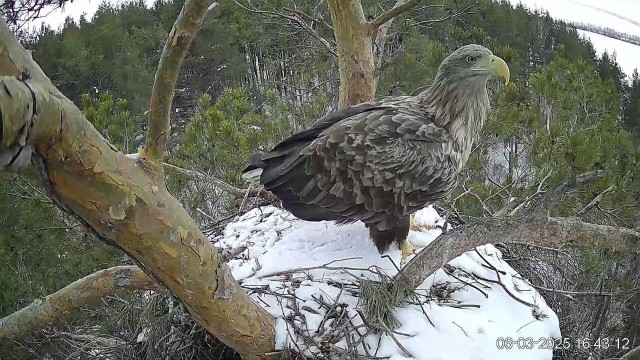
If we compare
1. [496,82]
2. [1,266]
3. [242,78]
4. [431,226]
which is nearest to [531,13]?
[242,78]

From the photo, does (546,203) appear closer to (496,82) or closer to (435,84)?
(435,84)

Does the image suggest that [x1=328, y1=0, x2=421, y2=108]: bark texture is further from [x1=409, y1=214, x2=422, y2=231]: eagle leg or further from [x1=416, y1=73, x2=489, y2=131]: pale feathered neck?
[x1=409, y1=214, x2=422, y2=231]: eagle leg

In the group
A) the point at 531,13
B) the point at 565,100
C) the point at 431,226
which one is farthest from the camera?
the point at 531,13

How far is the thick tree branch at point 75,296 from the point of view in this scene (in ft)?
10.3

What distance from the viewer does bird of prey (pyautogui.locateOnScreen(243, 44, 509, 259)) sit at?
3422 mm

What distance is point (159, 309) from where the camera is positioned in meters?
3.43

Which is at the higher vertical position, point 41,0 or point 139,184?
point 41,0

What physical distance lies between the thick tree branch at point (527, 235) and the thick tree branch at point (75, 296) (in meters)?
1.48

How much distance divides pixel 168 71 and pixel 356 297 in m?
1.79

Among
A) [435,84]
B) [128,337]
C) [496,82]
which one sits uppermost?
[435,84]

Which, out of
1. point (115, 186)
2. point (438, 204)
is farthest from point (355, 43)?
point (115, 186)

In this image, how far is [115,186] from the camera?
5.39ft


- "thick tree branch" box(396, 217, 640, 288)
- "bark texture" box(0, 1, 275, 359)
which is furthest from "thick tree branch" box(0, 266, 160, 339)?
"thick tree branch" box(396, 217, 640, 288)

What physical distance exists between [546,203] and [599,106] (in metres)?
5.01
